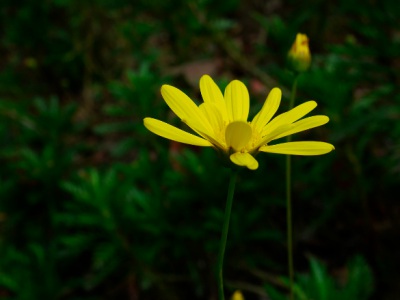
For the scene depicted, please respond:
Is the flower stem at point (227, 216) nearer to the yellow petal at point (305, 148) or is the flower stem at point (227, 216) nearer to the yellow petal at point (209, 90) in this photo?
the yellow petal at point (305, 148)

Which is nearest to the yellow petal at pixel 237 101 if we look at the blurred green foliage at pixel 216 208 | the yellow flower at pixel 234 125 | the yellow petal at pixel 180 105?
the yellow flower at pixel 234 125

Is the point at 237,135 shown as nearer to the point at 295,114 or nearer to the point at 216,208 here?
the point at 295,114

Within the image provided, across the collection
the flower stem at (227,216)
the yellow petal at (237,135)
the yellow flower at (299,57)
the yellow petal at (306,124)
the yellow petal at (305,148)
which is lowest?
the flower stem at (227,216)

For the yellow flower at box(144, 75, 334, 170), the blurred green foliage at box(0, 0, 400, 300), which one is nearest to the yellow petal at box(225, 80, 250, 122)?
the yellow flower at box(144, 75, 334, 170)

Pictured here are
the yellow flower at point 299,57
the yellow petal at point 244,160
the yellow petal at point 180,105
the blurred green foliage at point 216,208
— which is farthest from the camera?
the blurred green foliage at point 216,208

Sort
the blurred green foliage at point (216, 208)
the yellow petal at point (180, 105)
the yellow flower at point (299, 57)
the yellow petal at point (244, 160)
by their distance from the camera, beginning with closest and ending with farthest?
the yellow petal at point (244, 160), the yellow petal at point (180, 105), the yellow flower at point (299, 57), the blurred green foliage at point (216, 208)

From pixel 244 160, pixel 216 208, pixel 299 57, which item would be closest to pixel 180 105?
pixel 244 160

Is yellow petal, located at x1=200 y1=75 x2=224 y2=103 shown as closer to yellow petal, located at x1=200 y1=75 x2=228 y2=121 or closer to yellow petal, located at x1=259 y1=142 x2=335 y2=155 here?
yellow petal, located at x1=200 y1=75 x2=228 y2=121
